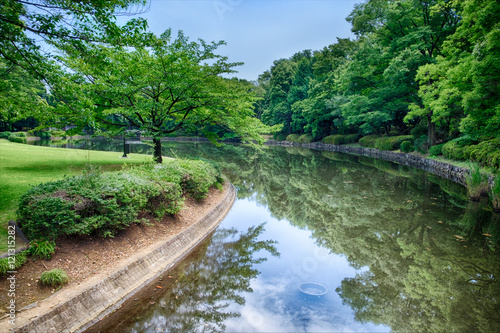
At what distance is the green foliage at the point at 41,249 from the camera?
454 cm

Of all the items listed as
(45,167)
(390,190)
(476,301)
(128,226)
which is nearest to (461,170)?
(390,190)

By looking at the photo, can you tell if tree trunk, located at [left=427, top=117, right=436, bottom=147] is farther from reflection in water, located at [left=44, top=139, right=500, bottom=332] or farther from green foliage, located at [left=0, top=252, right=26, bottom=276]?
green foliage, located at [left=0, top=252, right=26, bottom=276]

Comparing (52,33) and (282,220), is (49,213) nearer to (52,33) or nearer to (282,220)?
(52,33)

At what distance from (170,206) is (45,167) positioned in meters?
6.40

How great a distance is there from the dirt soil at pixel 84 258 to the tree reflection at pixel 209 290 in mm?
1132

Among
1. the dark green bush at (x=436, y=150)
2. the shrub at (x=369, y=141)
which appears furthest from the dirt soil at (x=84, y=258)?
the shrub at (x=369, y=141)

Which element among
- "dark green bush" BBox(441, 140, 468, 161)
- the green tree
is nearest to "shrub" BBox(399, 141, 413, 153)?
"dark green bush" BBox(441, 140, 468, 161)

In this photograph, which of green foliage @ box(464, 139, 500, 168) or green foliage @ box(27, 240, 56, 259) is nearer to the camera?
green foliage @ box(27, 240, 56, 259)

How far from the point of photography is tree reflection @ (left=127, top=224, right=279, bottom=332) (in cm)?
431

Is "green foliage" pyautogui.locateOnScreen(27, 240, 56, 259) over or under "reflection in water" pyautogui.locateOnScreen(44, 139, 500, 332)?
over

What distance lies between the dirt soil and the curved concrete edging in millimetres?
258

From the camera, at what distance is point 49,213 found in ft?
15.3

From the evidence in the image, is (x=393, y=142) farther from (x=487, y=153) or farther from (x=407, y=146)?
(x=487, y=153)

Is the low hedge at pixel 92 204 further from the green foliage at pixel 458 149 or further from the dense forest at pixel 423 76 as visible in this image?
the green foliage at pixel 458 149
